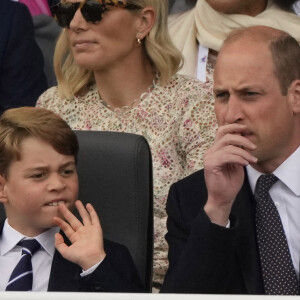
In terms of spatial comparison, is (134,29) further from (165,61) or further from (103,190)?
(103,190)

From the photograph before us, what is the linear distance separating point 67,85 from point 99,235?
1097mm

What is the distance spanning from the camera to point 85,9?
3.47 meters

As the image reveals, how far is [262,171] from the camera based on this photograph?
2721 mm

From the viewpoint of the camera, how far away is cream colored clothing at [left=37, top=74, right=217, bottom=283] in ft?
11.1

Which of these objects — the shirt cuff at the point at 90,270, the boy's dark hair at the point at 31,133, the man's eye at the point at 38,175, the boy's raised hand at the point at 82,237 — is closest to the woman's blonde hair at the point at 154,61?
the boy's dark hair at the point at 31,133

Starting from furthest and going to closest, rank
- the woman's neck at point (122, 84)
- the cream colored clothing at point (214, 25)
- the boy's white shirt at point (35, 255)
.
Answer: the cream colored clothing at point (214, 25), the woman's neck at point (122, 84), the boy's white shirt at point (35, 255)

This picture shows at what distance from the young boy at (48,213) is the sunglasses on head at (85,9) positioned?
696mm

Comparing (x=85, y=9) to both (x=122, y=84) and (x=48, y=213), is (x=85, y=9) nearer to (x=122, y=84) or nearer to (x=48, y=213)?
(x=122, y=84)

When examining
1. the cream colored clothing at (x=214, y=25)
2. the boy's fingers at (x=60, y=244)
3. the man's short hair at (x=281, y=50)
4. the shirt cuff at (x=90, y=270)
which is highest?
the man's short hair at (x=281, y=50)

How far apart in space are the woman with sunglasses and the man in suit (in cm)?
58

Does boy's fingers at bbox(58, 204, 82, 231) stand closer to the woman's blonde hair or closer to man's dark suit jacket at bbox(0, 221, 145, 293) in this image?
man's dark suit jacket at bbox(0, 221, 145, 293)

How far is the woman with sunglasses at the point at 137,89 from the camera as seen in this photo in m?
3.41

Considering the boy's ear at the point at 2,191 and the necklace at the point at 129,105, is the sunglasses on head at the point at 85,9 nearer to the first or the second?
the necklace at the point at 129,105

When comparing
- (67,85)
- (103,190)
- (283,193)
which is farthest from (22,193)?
(67,85)
